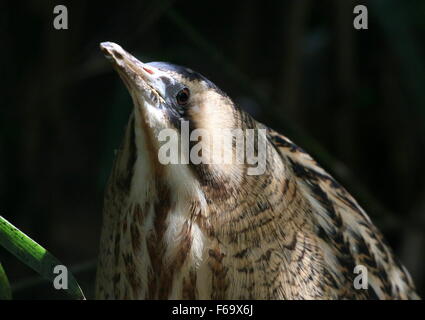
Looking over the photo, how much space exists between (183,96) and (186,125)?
1.7 inches

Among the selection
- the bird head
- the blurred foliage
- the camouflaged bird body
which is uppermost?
the bird head

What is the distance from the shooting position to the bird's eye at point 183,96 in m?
1.22

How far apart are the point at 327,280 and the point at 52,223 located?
1378 millimetres

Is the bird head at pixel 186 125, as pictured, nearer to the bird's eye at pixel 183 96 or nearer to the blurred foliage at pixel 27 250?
the bird's eye at pixel 183 96

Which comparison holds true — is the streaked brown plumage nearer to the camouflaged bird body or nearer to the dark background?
the camouflaged bird body

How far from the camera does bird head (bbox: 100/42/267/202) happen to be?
1.19 meters

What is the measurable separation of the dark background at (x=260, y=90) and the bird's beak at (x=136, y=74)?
0.96m

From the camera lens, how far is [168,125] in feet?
3.97

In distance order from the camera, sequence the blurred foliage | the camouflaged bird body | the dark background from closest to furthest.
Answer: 1. the blurred foliage
2. the camouflaged bird body
3. the dark background

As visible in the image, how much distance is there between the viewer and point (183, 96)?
1.22m

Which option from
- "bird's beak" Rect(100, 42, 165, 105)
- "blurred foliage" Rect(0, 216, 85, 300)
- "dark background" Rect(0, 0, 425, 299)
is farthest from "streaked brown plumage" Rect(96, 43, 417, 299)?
"dark background" Rect(0, 0, 425, 299)

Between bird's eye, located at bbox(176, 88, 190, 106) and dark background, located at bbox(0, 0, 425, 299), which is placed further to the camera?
dark background, located at bbox(0, 0, 425, 299)

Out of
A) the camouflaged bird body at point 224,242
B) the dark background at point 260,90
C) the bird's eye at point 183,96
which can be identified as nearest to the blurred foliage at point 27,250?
the camouflaged bird body at point 224,242
